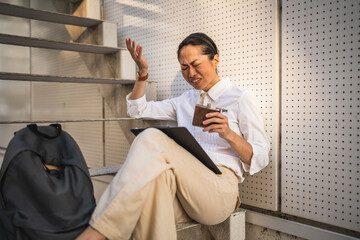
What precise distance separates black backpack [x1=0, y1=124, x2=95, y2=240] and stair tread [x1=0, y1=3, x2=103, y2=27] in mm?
1231

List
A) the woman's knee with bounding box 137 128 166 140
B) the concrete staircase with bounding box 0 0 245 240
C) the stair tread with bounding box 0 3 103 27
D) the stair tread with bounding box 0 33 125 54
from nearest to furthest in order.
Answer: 1. the woman's knee with bounding box 137 128 166 140
2. the concrete staircase with bounding box 0 0 245 240
3. the stair tread with bounding box 0 33 125 54
4. the stair tread with bounding box 0 3 103 27

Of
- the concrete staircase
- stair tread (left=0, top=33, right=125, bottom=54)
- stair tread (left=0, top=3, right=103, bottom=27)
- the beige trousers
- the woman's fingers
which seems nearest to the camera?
the beige trousers

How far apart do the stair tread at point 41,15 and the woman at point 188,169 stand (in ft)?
2.62

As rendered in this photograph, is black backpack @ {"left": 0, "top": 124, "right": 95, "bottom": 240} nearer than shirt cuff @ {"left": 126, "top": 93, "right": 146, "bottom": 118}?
Yes

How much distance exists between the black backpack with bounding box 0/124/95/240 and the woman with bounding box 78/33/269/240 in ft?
0.47

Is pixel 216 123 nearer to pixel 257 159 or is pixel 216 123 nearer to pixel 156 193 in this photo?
pixel 257 159

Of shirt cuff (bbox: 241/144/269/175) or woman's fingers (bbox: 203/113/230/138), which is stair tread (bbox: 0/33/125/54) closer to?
woman's fingers (bbox: 203/113/230/138)

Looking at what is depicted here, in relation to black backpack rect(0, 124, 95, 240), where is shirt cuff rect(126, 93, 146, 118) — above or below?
above

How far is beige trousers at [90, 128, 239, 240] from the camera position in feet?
4.15

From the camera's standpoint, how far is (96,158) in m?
3.52

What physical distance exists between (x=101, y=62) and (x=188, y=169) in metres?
1.83

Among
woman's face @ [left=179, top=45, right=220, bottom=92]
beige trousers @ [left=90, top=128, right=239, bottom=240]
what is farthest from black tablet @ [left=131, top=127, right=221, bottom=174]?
woman's face @ [left=179, top=45, right=220, bottom=92]

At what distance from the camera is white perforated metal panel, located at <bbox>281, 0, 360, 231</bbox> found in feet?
5.24

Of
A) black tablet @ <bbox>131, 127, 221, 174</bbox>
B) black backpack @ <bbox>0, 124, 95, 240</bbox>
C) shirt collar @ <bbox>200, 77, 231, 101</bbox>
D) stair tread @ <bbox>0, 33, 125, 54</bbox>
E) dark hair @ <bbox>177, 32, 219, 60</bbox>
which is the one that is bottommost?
black backpack @ <bbox>0, 124, 95, 240</bbox>
